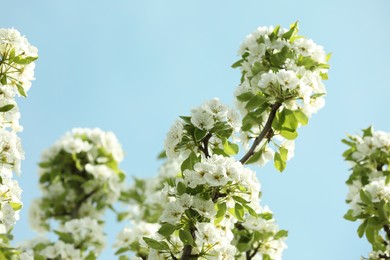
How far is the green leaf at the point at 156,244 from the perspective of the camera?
3.04 meters

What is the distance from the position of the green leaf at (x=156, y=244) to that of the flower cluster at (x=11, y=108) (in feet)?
2.80

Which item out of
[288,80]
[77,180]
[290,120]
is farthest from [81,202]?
[288,80]

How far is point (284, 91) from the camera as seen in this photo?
11.0 ft

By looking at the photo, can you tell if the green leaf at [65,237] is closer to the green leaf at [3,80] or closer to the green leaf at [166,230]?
the green leaf at [3,80]

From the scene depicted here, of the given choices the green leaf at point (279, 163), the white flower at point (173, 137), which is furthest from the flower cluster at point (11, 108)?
the green leaf at point (279, 163)

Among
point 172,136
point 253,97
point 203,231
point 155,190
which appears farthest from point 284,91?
point 155,190

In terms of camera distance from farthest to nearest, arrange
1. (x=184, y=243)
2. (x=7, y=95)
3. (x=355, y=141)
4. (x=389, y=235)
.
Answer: (x=355, y=141)
(x=389, y=235)
(x=7, y=95)
(x=184, y=243)

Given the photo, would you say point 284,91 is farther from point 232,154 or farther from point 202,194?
point 202,194

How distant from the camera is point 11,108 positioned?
10.7 ft

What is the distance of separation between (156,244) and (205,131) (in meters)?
0.83

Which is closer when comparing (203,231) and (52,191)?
(203,231)

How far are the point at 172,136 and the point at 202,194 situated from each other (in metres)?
0.49

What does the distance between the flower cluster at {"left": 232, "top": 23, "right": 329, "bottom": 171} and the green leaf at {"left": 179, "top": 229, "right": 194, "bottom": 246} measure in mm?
902

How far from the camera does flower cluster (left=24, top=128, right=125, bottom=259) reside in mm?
7371
